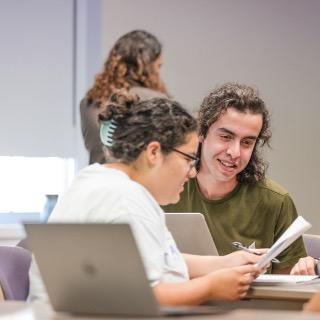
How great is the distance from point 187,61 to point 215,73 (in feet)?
0.66

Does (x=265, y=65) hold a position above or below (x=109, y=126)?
below

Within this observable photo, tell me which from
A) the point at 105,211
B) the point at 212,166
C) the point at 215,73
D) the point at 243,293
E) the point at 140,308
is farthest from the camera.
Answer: the point at 215,73

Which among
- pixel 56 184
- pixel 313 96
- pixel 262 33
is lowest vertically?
pixel 56 184

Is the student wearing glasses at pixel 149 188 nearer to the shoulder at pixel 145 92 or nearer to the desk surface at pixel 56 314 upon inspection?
the desk surface at pixel 56 314

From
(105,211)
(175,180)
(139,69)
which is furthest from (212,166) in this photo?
(105,211)

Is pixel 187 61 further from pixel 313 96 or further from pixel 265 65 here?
pixel 313 96

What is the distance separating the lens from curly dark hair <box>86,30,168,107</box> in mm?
3084

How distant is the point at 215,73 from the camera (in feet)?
16.4

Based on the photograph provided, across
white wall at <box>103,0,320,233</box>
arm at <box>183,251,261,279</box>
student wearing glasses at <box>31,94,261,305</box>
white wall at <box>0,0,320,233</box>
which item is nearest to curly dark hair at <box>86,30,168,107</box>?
arm at <box>183,251,261,279</box>

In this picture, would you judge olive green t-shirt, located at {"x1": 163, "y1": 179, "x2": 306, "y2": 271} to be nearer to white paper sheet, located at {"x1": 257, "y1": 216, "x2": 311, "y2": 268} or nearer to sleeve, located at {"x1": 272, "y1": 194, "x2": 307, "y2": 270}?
sleeve, located at {"x1": 272, "y1": 194, "x2": 307, "y2": 270}

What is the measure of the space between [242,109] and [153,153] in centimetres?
113

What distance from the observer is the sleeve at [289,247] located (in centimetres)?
289

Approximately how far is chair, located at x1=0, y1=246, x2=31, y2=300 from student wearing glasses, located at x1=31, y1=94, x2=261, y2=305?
482mm

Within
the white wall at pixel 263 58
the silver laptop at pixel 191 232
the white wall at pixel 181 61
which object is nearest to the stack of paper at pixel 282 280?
the silver laptop at pixel 191 232
